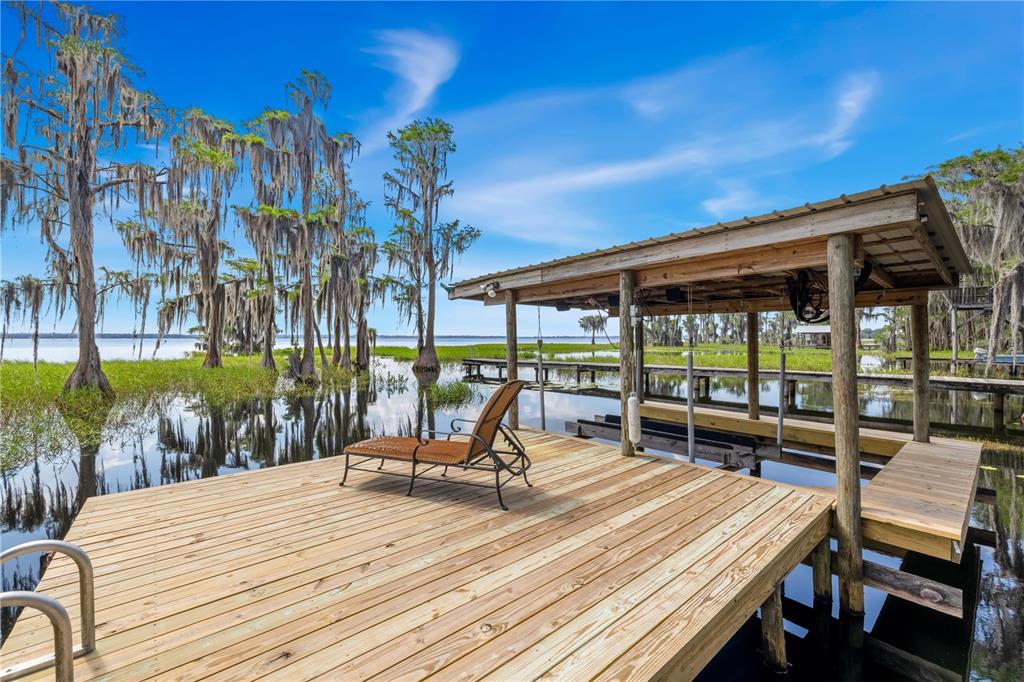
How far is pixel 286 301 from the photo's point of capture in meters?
25.5

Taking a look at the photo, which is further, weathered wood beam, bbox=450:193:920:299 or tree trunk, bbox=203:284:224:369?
tree trunk, bbox=203:284:224:369

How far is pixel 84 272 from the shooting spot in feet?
41.0

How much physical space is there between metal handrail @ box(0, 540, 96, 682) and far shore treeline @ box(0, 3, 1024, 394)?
4.43 meters

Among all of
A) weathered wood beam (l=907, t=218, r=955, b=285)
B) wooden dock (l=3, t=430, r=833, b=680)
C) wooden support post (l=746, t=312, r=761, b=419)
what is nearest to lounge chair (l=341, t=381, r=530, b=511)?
wooden dock (l=3, t=430, r=833, b=680)

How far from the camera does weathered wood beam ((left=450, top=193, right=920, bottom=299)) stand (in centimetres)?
333

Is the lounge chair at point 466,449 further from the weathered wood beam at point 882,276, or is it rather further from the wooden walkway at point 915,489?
the weathered wood beam at point 882,276

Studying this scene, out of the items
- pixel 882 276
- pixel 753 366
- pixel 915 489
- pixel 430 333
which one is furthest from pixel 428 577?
pixel 430 333

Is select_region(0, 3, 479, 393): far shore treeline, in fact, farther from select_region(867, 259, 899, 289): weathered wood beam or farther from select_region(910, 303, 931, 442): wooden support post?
select_region(910, 303, 931, 442): wooden support post

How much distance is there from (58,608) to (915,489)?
20.5 ft

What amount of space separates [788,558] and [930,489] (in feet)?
8.12

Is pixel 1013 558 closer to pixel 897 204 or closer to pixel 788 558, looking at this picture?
pixel 788 558

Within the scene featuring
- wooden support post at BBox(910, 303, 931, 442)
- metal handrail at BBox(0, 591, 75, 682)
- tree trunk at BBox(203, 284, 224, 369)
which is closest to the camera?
metal handrail at BBox(0, 591, 75, 682)

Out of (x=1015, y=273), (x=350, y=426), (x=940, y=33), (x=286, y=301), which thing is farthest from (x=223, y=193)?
(x=1015, y=273)

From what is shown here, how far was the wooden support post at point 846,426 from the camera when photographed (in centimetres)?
362
